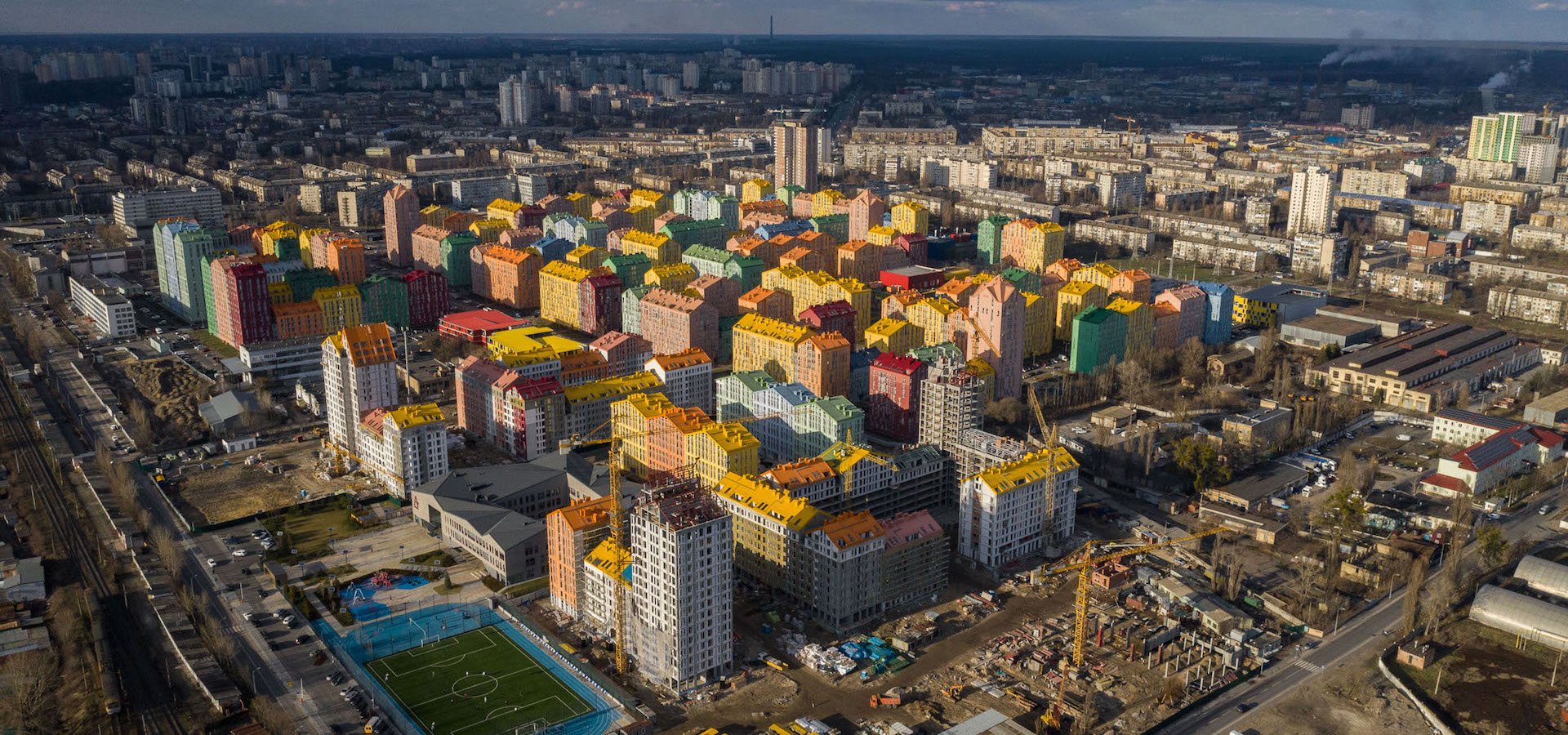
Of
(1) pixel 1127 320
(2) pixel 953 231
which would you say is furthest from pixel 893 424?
(2) pixel 953 231

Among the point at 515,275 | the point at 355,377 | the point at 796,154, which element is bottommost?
the point at 515,275

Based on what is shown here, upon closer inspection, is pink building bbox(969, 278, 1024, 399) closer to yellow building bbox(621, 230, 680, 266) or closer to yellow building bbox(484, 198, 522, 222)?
yellow building bbox(621, 230, 680, 266)

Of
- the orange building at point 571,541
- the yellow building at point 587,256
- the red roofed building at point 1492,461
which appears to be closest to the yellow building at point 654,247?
the yellow building at point 587,256

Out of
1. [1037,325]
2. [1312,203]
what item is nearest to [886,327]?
[1037,325]

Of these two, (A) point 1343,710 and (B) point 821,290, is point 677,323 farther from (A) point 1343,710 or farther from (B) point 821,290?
(A) point 1343,710

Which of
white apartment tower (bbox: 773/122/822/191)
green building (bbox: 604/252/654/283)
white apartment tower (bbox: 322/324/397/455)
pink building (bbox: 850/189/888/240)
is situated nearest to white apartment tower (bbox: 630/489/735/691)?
white apartment tower (bbox: 322/324/397/455)

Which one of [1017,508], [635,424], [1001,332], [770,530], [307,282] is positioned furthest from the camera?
[307,282]
